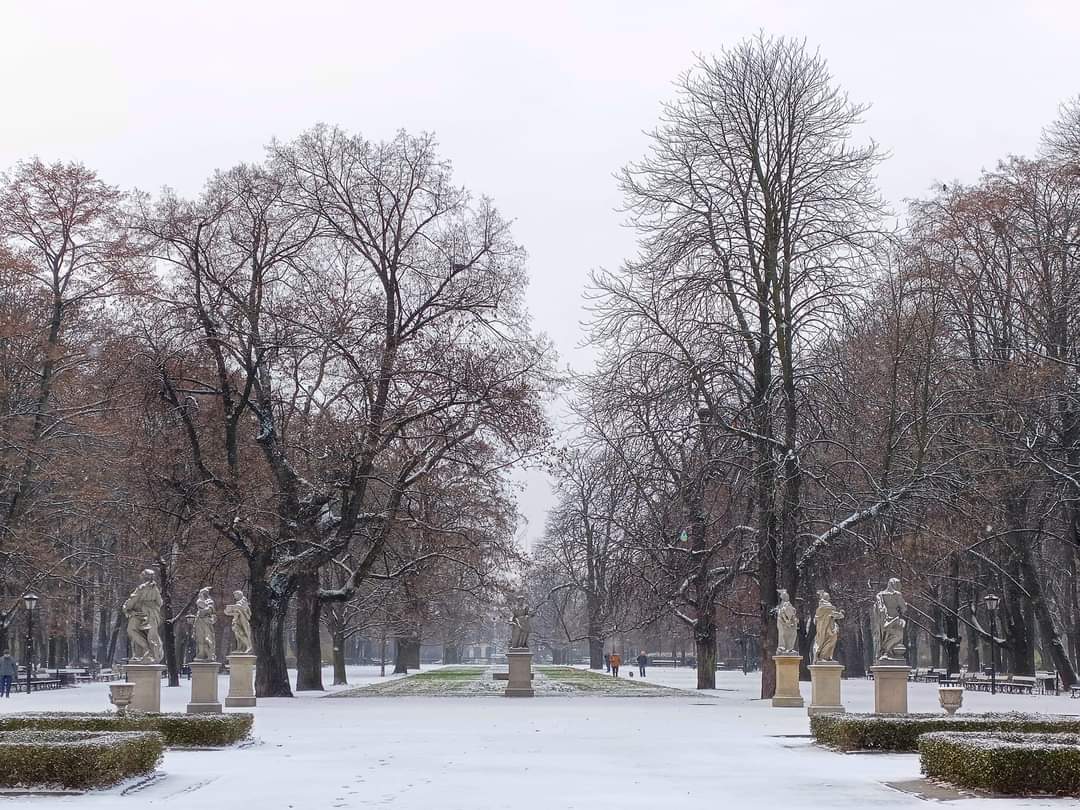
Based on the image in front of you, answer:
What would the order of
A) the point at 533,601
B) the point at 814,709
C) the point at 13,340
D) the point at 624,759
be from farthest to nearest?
1. the point at 533,601
2. the point at 13,340
3. the point at 814,709
4. the point at 624,759

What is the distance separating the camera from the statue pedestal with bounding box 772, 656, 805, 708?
3086cm

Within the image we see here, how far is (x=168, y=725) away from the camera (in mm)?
19234

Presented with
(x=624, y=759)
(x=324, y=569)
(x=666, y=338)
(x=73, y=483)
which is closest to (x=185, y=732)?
(x=624, y=759)

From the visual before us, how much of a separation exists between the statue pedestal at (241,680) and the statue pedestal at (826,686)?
12.0 meters

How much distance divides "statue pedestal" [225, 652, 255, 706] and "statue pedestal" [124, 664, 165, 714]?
4.43m

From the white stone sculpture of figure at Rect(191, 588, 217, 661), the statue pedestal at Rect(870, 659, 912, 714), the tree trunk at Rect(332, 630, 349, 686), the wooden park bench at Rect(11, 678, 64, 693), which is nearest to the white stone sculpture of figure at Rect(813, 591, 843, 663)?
the statue pedestal at Rect(870, 659, 912, 714)

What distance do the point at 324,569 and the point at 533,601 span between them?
2681 inches

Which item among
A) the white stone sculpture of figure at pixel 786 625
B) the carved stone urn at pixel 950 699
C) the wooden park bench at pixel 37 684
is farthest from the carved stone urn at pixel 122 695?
the wooden park bench at pixel 37 684

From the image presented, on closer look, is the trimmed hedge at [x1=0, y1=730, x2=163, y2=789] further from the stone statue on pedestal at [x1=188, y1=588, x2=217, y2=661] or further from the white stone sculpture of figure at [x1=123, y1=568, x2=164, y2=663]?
the stone statue on pedestal at [x1=188, y1=588, x2=217, y2=661]

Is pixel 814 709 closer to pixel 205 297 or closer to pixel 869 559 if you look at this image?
pixel 869 559

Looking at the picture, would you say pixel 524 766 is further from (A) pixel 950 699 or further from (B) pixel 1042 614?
(B) pixel 1042 614

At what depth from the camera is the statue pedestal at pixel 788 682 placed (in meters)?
30.9

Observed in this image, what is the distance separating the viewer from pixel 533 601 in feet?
380

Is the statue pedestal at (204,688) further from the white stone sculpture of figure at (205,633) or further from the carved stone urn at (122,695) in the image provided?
the carved stone urn at (122,695)
